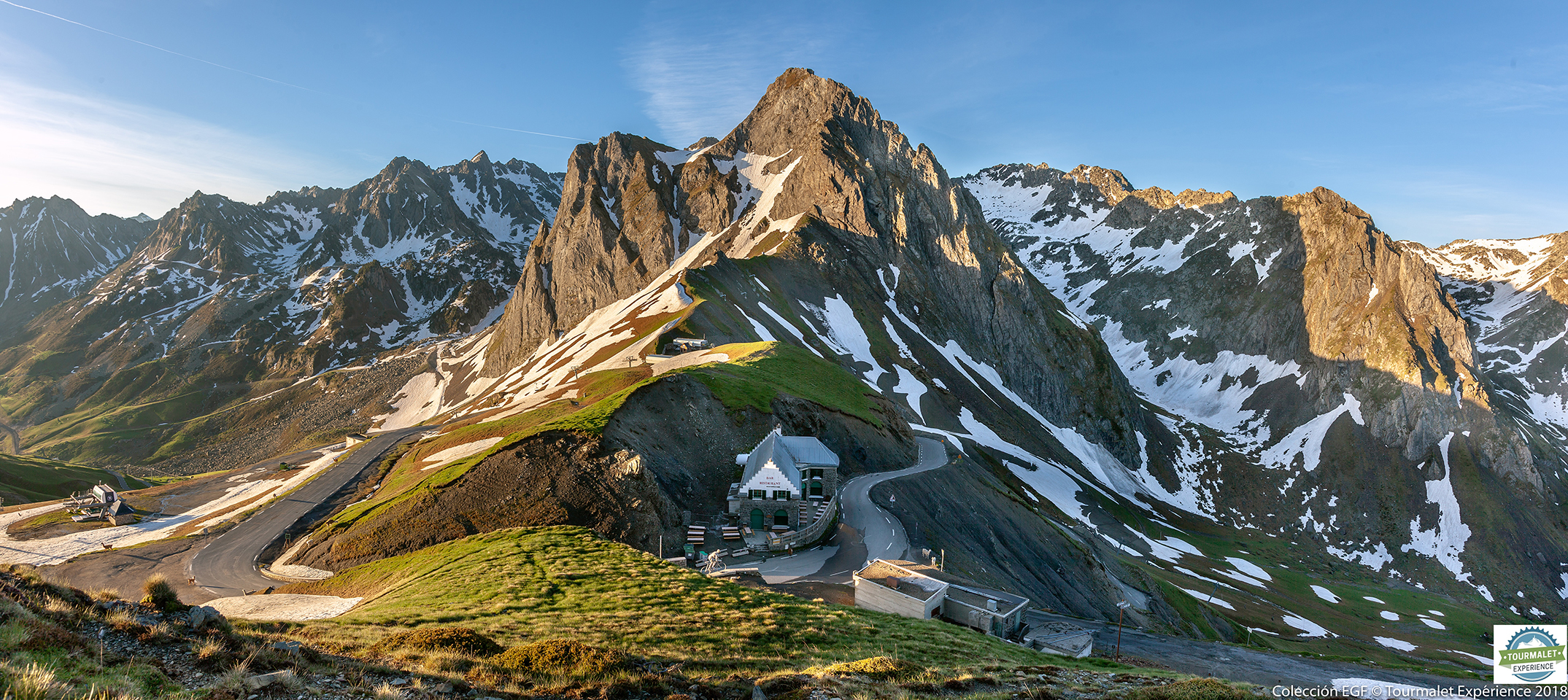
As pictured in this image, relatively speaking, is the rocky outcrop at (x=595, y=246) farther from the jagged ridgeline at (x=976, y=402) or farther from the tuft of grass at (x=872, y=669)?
the tuft of grass at (x=872, y=669)

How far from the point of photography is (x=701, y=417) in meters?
46.4

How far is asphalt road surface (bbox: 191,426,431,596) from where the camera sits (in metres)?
33.7

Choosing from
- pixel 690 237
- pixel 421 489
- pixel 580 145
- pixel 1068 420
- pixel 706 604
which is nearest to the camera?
pixel 706 604

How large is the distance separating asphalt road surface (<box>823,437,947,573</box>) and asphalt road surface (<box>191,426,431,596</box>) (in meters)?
31.1

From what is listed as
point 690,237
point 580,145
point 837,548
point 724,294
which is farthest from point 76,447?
point 837,548

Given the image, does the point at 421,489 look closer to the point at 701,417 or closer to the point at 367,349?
the point at 701,417

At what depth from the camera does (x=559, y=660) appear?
13.3 m

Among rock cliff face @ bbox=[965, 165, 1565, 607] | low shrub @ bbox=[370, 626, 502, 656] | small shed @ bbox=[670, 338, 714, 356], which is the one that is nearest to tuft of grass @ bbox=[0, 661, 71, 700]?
low shrub @ bbox=[370, 626, 502, 656]

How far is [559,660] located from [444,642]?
2683mm

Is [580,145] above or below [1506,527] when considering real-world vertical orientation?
above

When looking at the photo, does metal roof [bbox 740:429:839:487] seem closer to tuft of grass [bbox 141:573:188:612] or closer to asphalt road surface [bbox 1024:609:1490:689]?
asphalt road surface [bbox 1024:609:1490:689]

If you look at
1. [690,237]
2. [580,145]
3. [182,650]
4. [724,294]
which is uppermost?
[580,145]

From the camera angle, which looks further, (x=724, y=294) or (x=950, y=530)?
(x=724, y=294)

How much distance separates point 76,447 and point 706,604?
636 ft
